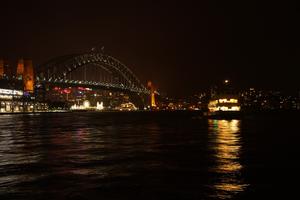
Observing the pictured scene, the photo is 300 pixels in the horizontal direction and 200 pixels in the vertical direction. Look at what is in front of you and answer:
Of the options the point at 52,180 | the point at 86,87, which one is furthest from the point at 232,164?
the point at 86,87

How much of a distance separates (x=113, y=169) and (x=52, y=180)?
272 centimetres

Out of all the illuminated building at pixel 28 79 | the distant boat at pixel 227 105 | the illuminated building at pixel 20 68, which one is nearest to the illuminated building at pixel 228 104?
the distant boat at pixel 227 105

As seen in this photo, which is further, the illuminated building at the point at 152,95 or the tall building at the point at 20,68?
the illuminated building at the point at 152,95

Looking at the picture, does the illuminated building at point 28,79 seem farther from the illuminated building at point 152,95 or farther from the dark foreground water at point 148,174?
the dark foreground water at point 148,174

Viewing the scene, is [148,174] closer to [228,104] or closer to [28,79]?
[228,104]

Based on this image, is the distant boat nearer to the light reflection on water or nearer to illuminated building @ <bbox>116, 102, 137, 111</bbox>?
the light reflection on water

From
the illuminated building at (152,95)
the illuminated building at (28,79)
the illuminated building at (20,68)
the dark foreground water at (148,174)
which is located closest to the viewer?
the dark foreground water at (148,174)

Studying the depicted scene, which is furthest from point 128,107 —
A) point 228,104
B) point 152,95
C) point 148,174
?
point 148,174

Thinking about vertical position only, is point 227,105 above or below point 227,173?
above

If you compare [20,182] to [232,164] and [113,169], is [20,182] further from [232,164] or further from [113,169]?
[232,164]

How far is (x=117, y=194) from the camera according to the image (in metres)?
11.6

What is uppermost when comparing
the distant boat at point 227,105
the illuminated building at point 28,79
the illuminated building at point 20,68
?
the illuminated building at point 20,68

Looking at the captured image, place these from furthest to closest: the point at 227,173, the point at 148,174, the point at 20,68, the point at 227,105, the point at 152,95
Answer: the point at 152,95 < the point at 20,68 < the point at 227,105 < the point at 227,173 < the point at 148,174

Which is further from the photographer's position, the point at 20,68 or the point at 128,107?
the point at 128,107
